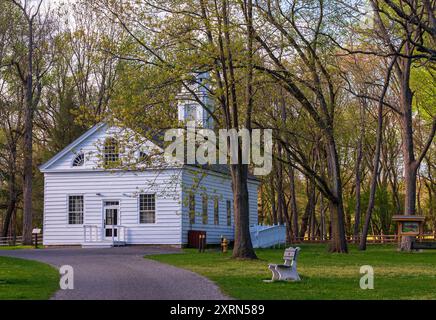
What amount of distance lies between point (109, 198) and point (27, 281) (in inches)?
822

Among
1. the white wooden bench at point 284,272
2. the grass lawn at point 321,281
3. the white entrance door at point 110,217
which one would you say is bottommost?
the grass lawn at point 321,281

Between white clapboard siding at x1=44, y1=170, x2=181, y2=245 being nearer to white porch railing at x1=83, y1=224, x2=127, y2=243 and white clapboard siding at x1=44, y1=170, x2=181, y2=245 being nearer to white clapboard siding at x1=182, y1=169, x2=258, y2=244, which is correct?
white porch railing at x1=83, y1=224, x2=127, y2=243

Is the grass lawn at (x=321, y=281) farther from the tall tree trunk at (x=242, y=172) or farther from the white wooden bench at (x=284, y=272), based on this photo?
the tall tree trunk at (x=242, y=172)

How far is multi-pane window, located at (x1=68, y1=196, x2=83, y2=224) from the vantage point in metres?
38.2

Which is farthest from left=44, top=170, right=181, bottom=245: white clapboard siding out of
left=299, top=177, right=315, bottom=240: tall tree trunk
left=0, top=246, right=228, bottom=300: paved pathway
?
left=299, top=177, right=315, bottom=240: tall tree trunk

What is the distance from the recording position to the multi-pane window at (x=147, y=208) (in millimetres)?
37281

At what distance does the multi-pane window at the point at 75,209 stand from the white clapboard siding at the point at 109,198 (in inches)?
9.1

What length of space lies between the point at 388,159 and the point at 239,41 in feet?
136

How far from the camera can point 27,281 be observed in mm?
16859

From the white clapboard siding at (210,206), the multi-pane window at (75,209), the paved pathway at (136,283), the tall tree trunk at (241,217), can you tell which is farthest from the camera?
the multi-pane window at (75,209)

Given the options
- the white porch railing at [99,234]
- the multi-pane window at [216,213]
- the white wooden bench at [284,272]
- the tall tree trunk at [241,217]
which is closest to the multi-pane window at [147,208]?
the white porch railing at [99,234]

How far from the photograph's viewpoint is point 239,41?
24766mm
